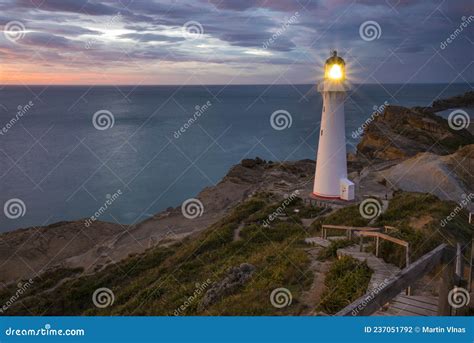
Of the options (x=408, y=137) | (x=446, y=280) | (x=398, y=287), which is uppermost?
(x=408, y=137)

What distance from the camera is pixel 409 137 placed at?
1945 inches

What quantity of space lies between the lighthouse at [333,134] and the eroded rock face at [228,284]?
439 inches

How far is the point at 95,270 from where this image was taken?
21.4 m

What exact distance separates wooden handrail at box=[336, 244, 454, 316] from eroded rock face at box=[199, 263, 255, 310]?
478 centimetres

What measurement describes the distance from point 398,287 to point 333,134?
15605mm

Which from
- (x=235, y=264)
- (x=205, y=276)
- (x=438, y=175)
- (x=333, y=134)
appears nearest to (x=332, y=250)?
(x=235, y=264)

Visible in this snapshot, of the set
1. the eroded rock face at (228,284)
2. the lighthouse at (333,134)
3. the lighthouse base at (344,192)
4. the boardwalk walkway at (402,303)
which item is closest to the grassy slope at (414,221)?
the boardwalk walkway at (402,303)

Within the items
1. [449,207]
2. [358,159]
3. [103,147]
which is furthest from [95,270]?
[103,147]

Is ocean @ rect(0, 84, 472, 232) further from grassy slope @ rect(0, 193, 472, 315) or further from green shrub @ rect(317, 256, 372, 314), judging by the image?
green shrub @ rect(317, 256, 372, 314)

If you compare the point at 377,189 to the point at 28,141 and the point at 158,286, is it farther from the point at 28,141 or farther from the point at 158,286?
the point at 28,141

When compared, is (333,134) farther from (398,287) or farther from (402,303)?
(398,287)

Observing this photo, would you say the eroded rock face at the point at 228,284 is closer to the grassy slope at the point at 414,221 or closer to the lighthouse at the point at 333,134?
the grassy slope at the point at 414,221

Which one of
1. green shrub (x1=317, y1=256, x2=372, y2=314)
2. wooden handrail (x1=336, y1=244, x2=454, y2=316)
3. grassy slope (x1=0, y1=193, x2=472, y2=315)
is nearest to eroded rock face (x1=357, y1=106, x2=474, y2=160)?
grassy slope (x1=0, y1=193, x2=472, y2=315)

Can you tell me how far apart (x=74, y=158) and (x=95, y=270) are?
44.6 m
